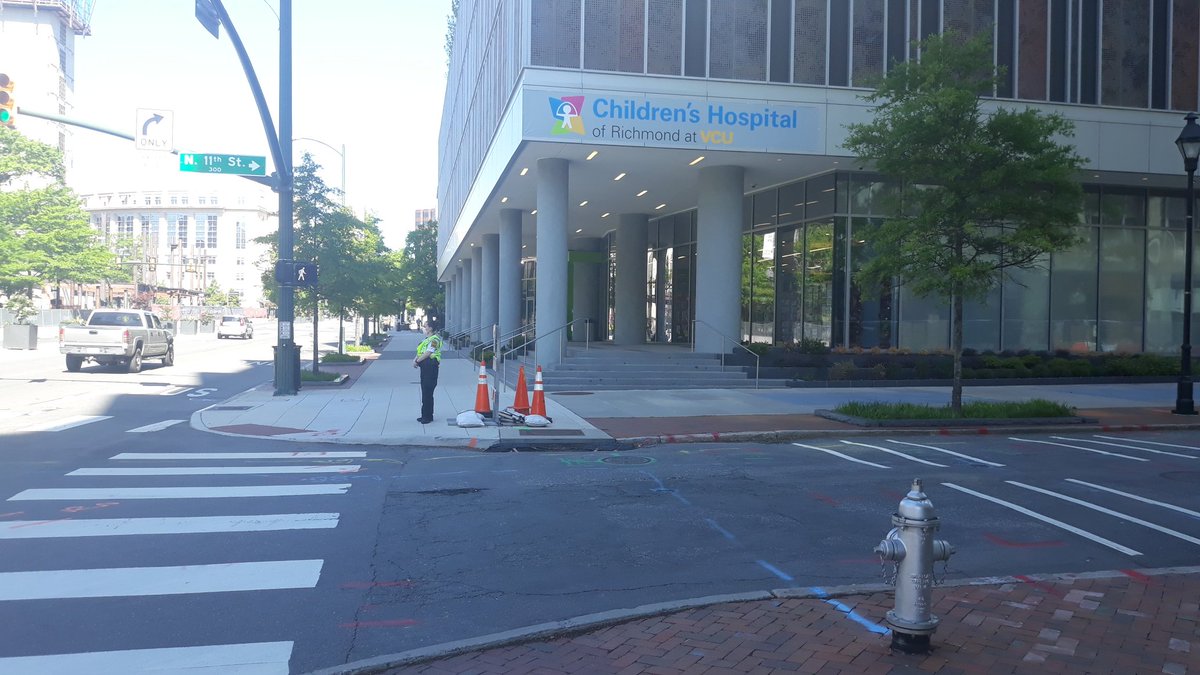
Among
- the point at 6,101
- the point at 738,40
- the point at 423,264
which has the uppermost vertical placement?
the point at 738,40

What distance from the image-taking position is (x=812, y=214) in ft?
84.9

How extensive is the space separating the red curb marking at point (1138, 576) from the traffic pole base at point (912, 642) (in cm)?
252

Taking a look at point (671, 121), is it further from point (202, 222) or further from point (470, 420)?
point (202, 222)

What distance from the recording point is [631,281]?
114ft

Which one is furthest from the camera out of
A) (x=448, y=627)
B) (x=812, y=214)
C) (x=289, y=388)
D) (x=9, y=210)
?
(x=9, y=210)

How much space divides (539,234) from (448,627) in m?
19.0

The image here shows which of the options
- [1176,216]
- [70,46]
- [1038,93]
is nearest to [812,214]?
[1038,93]

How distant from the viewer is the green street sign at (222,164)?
61.2 ft

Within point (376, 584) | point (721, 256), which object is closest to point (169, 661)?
point (376, 584)

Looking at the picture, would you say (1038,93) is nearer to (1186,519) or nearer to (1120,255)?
(1120,255)

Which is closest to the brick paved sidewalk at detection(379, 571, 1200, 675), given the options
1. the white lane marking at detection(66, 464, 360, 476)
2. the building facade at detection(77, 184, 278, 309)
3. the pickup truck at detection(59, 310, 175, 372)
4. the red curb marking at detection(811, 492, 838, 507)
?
the red curb marking at detection(811, 492, 838, 507)

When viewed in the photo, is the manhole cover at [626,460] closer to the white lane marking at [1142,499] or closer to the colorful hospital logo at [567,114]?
the white lane marking at [1142,499]

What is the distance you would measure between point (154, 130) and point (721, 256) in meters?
14.1

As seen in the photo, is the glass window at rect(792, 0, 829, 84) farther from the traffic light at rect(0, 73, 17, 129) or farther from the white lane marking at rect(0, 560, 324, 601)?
the white lane marking at rect(0, 560, 324, 601)
